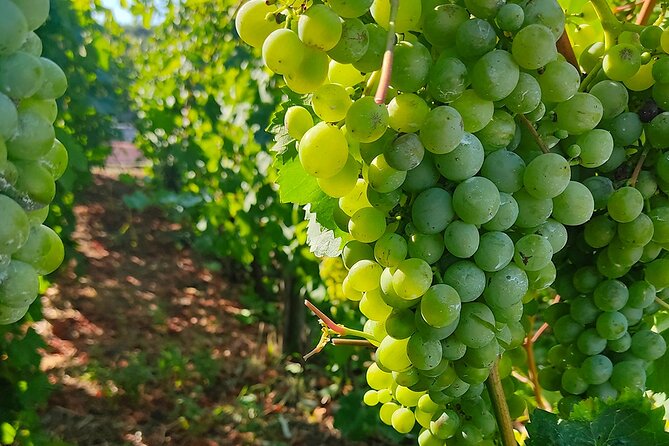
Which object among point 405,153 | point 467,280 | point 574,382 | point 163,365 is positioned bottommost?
point 163,365

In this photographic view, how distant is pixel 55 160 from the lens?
0.47 metres

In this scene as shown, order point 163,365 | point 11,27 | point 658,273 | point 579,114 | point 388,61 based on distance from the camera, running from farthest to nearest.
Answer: point 163,365 < point 658,273 < point 579,114 < point 388,61 < point 11,27

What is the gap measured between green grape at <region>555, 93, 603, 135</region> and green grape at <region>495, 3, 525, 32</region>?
10 cm

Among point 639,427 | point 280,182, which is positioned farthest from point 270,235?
point 639,427

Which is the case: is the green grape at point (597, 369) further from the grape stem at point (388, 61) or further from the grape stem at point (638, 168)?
the grape stem at point (388, 61)

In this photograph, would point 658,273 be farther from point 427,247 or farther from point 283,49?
point 283,49

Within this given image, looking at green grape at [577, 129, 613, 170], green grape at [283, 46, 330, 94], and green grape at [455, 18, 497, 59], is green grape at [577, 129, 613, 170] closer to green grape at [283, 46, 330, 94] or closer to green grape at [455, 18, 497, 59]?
green grape at [455, 18, 497, 59]

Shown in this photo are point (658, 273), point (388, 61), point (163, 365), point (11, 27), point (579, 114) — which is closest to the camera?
point (11, 27)

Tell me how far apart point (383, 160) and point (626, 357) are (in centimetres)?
44

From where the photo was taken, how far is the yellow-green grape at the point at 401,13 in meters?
0.52

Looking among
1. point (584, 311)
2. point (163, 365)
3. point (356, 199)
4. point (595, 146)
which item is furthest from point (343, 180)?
point (163, 365)

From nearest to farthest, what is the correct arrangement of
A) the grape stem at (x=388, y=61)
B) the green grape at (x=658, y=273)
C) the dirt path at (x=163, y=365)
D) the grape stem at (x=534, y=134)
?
the grape stem at (x=388, y=61) < the grape stem at (x=534, y=134) < the green grape at (x=658, y=273) < the dirt path at (x=163, y=365)

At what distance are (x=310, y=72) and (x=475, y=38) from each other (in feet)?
0.46

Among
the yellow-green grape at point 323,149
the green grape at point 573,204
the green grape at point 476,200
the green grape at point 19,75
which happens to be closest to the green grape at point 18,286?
the green grape at point 19,75
